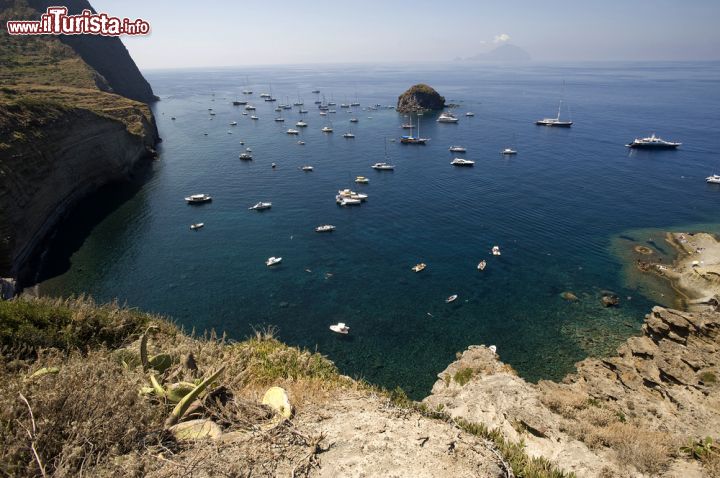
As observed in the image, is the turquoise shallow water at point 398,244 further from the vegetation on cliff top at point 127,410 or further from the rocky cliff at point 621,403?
the vegetation on cliff top at point 127,410

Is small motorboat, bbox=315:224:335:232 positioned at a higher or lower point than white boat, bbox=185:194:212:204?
lower

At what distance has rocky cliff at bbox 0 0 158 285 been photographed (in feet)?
149

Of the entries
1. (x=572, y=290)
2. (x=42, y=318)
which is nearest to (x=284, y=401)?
(x=42, y=318)

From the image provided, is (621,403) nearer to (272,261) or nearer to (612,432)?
(612,432)

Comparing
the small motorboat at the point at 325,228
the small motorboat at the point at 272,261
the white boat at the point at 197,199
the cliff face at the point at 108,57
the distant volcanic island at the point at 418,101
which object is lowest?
the small motorboat at the point at 272,261

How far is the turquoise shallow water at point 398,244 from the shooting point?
36.7 meters

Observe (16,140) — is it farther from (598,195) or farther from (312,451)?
(598,195)

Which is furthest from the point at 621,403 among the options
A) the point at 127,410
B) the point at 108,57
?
the point at 108,57

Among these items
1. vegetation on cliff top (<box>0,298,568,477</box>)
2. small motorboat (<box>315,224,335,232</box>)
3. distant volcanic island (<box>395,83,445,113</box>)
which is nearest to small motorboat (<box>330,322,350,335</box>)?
vegetation on cliff top (<box>0,298,568,477</box>)

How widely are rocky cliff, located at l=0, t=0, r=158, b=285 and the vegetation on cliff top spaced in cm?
3942

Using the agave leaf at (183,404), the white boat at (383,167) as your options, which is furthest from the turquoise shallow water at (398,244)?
the agave leaf at (183,404)

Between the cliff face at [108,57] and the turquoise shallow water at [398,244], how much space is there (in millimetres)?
80964

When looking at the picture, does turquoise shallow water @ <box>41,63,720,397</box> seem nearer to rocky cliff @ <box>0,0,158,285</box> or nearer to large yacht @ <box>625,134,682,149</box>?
large yacht @ <box>625,134,682,149</box>

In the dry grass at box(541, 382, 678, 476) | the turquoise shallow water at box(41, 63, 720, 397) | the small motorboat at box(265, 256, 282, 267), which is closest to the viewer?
the dry grass at box(541, 382, 678, 476)
